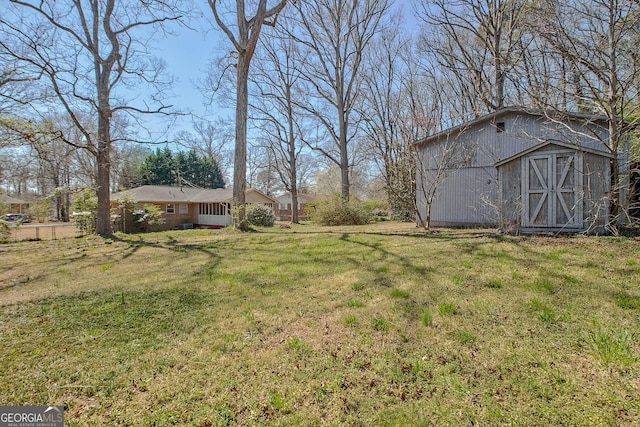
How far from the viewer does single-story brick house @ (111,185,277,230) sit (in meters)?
23.1

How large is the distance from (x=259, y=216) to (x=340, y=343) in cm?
1611

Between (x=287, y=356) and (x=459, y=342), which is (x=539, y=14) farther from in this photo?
(x=287, y=356)

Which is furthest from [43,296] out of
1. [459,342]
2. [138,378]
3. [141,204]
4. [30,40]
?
[141,204]

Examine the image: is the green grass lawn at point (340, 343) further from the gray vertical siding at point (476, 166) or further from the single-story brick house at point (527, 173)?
the gray vertical siding at point (476, 166)

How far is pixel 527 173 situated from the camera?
27.6 feet

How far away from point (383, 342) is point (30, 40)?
1257 centimetres

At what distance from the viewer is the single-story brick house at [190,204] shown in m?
23.1

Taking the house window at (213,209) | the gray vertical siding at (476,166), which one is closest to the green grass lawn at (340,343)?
the gray vertical siding at (476,166)

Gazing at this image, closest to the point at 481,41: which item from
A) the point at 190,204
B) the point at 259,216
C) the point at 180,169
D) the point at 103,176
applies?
the point at 259,216

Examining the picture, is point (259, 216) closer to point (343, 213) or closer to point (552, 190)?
point (343, 213)

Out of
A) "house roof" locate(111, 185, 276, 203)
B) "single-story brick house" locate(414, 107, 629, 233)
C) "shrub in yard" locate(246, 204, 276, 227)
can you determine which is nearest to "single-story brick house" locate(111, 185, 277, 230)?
"house roof" locate(111, 185, 276, 203)

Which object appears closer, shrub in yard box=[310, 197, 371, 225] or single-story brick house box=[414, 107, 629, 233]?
single-story brick house box=[414, 107, 629, 233]

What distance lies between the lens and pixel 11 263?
7.71 metres
